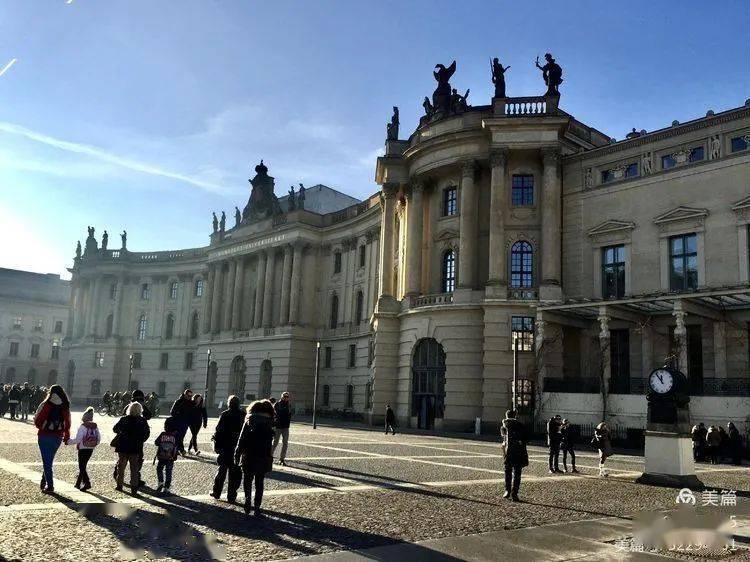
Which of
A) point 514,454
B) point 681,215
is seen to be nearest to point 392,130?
point 681,215

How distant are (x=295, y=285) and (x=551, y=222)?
32.2 m

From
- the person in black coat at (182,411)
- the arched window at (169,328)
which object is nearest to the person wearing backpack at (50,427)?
the person in black coat at (182,411)

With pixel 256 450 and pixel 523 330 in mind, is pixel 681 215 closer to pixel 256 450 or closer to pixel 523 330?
pixel 523 330

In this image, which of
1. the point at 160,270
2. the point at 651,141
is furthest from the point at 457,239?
the point at 160,270

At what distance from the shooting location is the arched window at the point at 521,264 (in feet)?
143

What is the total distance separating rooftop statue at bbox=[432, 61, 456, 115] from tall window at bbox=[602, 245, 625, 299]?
14667 mm

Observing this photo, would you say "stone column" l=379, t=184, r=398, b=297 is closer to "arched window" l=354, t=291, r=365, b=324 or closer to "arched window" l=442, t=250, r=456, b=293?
"arched window" l=442, t=250, r=456, b=293

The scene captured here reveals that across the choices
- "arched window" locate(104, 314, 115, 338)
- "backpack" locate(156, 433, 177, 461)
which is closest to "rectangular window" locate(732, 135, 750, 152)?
"backpack" locate(156, 433, 177, 461)

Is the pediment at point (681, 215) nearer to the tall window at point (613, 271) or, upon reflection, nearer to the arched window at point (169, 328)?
the tall window at point (613, 271)

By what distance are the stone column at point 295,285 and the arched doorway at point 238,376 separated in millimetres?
8628

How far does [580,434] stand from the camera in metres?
35.8

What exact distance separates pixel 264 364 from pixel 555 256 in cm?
3645

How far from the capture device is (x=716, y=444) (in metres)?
27.5

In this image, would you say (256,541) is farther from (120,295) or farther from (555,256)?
(120,295)
